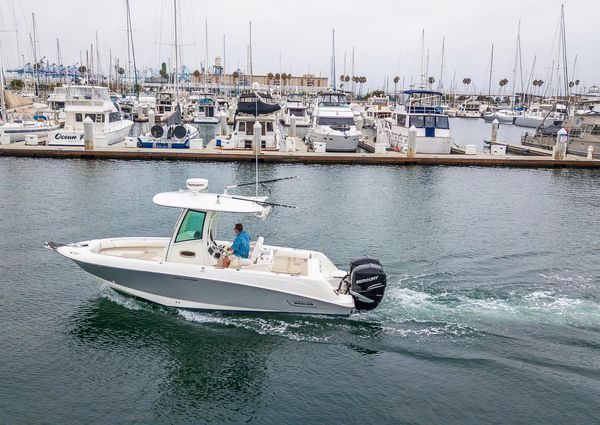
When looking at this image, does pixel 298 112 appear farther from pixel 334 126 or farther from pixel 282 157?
pixel 282 157

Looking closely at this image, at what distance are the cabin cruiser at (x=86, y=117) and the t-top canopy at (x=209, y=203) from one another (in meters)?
28.1

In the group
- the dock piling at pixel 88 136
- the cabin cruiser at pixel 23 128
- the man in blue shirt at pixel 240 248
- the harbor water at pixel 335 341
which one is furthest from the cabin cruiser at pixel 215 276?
the cabin cruiser at pixel 23 128

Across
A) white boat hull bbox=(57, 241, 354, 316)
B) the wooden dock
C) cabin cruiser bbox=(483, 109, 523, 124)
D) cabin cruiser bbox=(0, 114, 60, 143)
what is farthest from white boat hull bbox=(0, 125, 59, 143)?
cabin cruiser bbox=(483, 109, 523, 124)

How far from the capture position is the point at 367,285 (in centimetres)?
1242

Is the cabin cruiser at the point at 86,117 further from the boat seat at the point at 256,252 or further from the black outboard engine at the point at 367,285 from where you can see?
the black outboard engine at the point at 367,285

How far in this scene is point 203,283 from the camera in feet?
40.8

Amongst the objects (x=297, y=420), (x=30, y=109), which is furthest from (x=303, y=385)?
(x=30, y=109)

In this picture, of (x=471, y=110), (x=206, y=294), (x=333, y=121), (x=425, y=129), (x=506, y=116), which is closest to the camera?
(x=206, y=294)

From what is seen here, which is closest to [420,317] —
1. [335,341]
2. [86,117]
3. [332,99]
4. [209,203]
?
[335,341]

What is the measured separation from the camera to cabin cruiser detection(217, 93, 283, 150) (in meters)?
39.6

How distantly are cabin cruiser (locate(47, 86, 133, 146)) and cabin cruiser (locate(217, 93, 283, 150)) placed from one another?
27.7ft

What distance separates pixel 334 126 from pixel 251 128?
6.79m

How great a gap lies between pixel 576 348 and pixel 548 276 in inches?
184

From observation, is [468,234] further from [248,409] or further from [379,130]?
[379,130]
